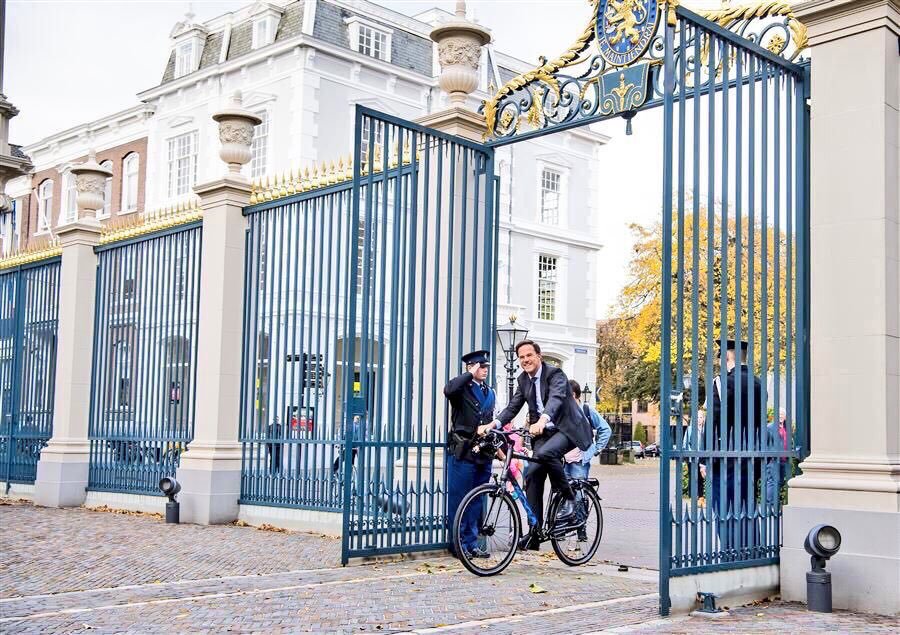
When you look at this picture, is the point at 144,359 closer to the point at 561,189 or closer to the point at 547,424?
the point at 547,424

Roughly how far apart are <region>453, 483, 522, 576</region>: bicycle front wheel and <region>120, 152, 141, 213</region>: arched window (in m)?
30.5

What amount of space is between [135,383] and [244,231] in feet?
9.89

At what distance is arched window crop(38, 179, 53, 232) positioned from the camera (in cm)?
4084

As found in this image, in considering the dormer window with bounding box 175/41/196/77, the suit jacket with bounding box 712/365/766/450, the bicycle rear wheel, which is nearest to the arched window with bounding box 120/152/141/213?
the dormer window with bounding box 175/41/196/77

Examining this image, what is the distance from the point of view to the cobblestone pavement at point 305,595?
6254 mm

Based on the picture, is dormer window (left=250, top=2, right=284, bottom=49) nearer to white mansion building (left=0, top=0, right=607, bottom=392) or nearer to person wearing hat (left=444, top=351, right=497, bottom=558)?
white mansion building (left=0, top=0, right=607, bottom=392)

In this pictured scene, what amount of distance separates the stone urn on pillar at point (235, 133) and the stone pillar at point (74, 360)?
351 cm

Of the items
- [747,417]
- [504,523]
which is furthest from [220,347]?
[747,417]

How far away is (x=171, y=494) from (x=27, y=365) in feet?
18.2

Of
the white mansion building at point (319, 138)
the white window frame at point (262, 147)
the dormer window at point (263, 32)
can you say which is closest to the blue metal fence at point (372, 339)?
the white mansion building at point (319, 138)

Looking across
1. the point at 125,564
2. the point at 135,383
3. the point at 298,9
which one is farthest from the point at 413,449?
the point at 298,9

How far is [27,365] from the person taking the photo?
54.1ft

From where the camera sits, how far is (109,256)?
15.1 m

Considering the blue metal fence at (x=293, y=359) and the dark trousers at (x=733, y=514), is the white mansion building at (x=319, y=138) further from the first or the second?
the dark trousers at (x=733, y=514)
